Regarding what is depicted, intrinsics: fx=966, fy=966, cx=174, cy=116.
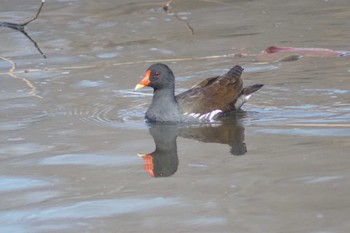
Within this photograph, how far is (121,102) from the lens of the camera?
10.7 metres

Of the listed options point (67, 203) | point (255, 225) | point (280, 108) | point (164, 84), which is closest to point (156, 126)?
point (164, 84)

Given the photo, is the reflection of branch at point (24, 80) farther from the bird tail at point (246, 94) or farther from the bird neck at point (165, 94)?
the bird tail at point (246, 94)

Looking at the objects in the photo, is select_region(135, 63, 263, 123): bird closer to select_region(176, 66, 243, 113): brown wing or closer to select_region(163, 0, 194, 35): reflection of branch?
select_region(176, 66, 243, 113): brown wing

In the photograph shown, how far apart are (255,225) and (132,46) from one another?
7.83m

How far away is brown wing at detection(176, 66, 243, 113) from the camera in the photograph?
991 cm

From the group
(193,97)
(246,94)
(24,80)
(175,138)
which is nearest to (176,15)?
(24,80)

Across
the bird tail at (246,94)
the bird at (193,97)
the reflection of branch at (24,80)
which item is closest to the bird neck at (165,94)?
the bird at (193,97)

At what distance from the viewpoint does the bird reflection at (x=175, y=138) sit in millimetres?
8086

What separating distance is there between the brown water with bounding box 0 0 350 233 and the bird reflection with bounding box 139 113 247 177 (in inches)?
0.8

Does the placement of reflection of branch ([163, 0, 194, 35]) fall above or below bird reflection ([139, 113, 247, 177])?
below

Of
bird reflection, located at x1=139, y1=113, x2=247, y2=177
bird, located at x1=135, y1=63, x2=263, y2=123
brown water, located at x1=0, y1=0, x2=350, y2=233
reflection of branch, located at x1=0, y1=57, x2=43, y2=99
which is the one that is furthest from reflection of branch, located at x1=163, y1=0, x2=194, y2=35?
bird reflection, located at x1=139, y1=113, x2=247, y2=177

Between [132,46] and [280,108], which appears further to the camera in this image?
[132,46]

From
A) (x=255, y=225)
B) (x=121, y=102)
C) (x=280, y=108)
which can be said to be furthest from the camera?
(x=121, y=102)

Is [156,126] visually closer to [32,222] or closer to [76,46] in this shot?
[32,222]
